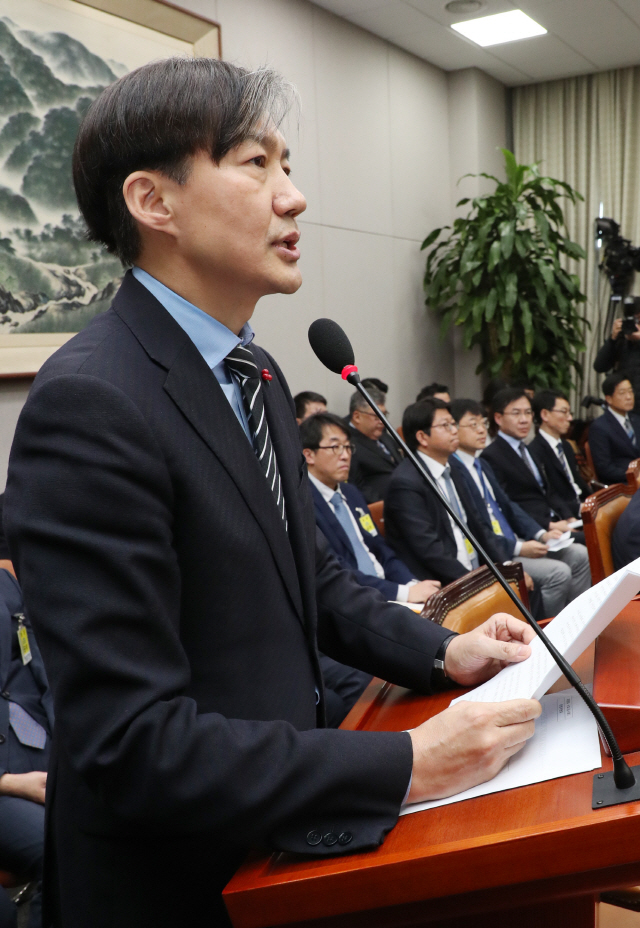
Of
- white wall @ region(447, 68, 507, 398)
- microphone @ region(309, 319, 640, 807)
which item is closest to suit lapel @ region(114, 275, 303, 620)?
microphone @ region(309, 319, 640, 807)

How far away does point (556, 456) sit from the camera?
17.5ft

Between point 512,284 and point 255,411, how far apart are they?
5729 mm

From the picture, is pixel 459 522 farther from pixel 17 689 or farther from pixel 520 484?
pixel 520 484

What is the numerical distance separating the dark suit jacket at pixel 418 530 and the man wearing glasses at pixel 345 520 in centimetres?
8

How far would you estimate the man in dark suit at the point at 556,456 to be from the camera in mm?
5273

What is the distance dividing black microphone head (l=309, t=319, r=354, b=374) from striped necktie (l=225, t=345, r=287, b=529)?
16 centimetres

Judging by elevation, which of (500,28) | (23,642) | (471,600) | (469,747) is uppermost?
(500,28)

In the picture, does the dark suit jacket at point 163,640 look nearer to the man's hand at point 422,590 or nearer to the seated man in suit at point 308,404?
the man's hand at point 422,590

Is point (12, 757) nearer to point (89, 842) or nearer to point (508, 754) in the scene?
point (89, 842)

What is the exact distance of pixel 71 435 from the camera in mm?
755

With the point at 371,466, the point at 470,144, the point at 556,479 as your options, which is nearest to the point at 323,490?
the point at 371,466

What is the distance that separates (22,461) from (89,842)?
16.2 inches

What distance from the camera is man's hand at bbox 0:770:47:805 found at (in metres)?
1.87

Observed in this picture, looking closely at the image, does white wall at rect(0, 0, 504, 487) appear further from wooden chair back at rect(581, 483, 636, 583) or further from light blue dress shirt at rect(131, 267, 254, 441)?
light blue dress shirt at rect(131, 267, 254, 441)
